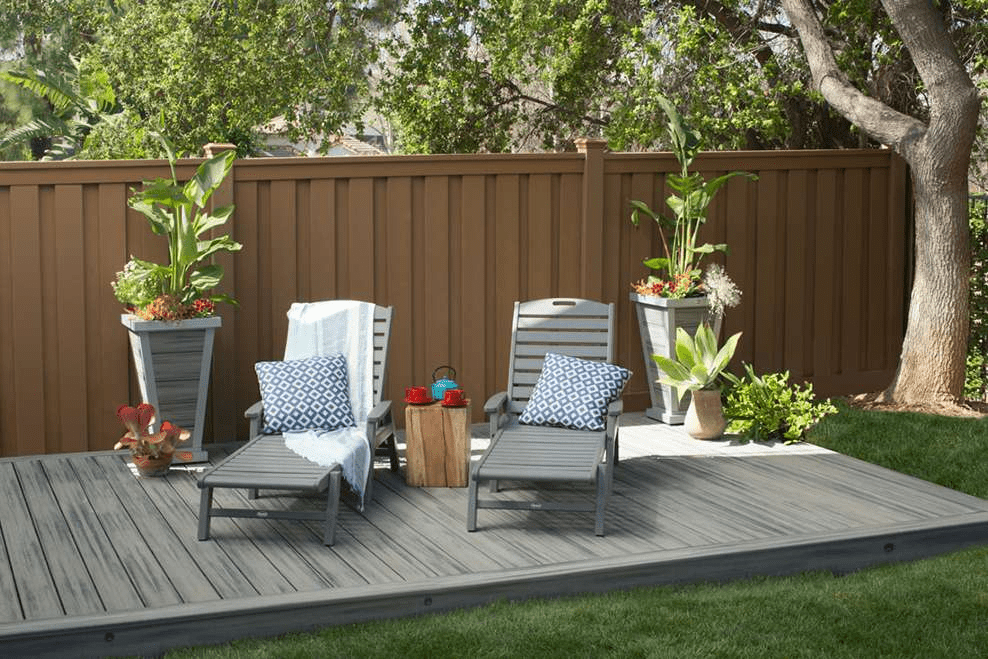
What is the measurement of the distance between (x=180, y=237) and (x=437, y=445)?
1875mm

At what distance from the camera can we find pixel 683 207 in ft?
27.4

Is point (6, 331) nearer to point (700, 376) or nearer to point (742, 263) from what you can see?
point (700, 376)

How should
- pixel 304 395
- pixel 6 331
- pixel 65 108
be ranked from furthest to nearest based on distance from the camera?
1. pixel 65 108
2. pixel 6 331
3. pixel 304 395

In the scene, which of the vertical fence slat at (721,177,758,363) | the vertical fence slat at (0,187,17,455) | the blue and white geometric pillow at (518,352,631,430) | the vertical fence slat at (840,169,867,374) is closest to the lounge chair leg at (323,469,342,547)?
the blue and white geometric pillow at (518,352,631,430)

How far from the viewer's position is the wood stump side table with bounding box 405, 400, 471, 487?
6.45m

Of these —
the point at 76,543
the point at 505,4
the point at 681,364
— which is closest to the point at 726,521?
the point at 681,364

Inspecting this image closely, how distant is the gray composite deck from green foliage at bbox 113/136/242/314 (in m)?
1.01

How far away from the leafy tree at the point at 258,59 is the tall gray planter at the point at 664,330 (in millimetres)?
6044

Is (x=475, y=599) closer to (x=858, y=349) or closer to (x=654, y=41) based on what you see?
(x=858, y=349)

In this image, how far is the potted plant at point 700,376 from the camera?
25.0 feet

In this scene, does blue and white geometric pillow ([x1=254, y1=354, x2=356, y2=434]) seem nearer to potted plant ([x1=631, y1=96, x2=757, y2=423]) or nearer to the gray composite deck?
the gray composite deck

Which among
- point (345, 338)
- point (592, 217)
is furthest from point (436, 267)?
point (345, 338)

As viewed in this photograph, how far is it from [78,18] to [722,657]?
1828cm

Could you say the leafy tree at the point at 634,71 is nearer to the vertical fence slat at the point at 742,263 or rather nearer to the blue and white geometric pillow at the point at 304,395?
the vertical fence slat at the point at 742,263
